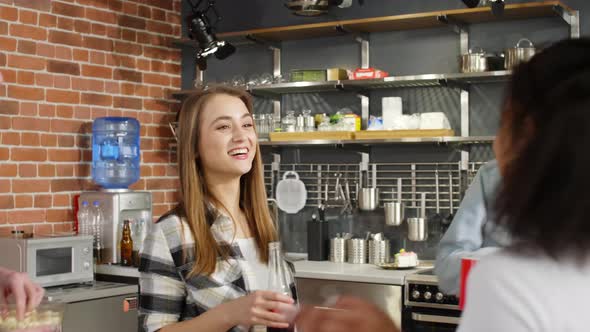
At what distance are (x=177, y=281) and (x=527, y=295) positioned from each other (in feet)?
4.09

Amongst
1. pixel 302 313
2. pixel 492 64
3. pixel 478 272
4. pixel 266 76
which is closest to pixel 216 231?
pixel 302 313

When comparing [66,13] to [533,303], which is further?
[66,13]

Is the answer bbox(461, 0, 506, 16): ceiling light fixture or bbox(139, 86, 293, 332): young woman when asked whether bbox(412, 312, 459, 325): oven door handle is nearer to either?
bbox(461, 0, 506, 16): ceiling light fixture

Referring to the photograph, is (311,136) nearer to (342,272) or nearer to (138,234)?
(342,272)

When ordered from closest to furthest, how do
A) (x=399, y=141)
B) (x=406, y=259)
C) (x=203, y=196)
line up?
(x=203, y=196) → (x=406, y=259) → (x=399, y=141)

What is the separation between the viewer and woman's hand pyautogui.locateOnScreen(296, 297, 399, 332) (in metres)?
1.10

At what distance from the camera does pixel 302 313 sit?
123 centimetres

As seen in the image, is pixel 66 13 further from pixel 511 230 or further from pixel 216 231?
pixel 511 230

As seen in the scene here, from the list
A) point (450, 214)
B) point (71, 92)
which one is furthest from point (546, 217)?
point (71, 92)

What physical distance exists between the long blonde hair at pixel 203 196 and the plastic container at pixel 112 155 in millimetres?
2992

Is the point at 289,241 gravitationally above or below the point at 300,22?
below

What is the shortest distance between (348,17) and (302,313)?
433 centimetres

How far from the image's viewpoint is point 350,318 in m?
1.11

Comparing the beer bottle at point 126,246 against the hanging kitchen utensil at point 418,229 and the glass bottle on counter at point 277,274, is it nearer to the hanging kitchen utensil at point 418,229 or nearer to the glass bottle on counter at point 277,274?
the hanging kitchen utensil at point 418,229
